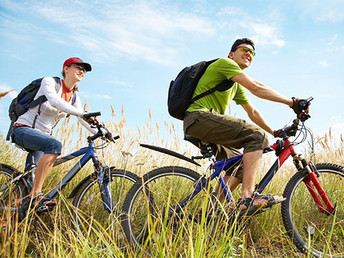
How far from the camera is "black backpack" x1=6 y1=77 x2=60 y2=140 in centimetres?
386

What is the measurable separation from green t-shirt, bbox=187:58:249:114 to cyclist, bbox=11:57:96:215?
1242mm

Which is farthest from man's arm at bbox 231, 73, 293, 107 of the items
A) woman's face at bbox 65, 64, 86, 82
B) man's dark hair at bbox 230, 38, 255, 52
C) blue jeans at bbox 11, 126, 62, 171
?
blue jeans at bbox 11, 126, 62, 171

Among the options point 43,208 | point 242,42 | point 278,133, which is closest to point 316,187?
point 278,133

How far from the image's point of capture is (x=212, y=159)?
341 centimetres

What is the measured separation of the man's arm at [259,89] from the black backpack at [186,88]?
21 cm

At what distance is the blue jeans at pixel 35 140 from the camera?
3.70 m

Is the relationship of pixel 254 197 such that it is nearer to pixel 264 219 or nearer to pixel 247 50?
pixel 264 219

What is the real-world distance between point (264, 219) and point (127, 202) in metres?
1.69

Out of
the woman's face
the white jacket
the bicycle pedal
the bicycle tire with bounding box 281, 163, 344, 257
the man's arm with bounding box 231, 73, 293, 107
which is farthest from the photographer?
the woman's face

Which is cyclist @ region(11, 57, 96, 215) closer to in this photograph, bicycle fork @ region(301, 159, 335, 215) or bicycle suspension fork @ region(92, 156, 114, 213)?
bicycle suspension fork @ region(92, 156, 114, 213)

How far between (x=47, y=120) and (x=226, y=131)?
6.88ft

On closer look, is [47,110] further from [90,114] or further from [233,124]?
[233,124]

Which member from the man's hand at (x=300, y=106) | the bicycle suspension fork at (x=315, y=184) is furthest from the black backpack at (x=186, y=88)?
the bicycle suspension fork at (x=315, y=184)

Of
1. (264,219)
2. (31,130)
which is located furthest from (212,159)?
(31,130)
